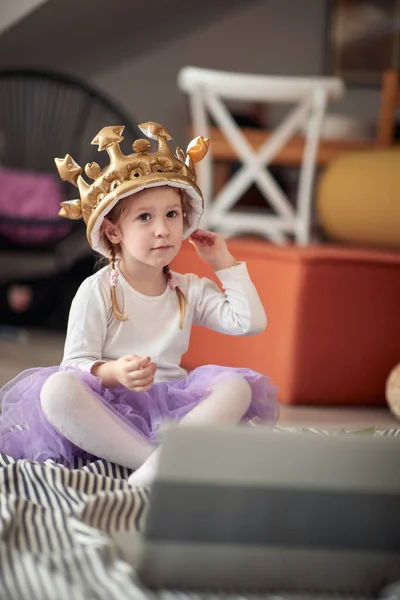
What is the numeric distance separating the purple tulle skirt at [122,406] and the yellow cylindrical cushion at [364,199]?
1338 millimetres

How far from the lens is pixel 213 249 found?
4.78 feet

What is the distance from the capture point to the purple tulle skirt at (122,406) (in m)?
1.40

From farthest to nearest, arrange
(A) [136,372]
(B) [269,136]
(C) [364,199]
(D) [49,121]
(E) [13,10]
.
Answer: (D) [49,121] → (B) [269,136] → (E) [13,10] → (C) [364,199] → (A) [136,372]

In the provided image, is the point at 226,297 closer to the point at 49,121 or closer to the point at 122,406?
the point at 122,406

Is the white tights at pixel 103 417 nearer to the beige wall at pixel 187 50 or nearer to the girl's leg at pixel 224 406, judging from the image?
the girl's leg at pixel 224 406

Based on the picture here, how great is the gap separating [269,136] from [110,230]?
7.14 ft

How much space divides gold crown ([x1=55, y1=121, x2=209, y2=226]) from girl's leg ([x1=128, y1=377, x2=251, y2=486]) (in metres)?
0.29

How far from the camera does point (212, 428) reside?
97 cm

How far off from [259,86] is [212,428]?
7.59 ft

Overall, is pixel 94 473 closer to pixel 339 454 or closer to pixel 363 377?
pixel 339 454

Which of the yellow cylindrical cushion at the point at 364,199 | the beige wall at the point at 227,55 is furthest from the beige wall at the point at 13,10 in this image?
the yellow cylindrical cushion at the point at 364,199

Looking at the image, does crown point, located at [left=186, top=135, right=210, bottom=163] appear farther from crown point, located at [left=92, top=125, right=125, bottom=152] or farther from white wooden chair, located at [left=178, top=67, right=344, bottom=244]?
white wooden chair, located at [left=178, top=67, right=344, bottom=244]

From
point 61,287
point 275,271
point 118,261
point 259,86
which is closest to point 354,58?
point 259,86

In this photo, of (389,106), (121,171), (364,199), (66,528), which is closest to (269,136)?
(389,106)
